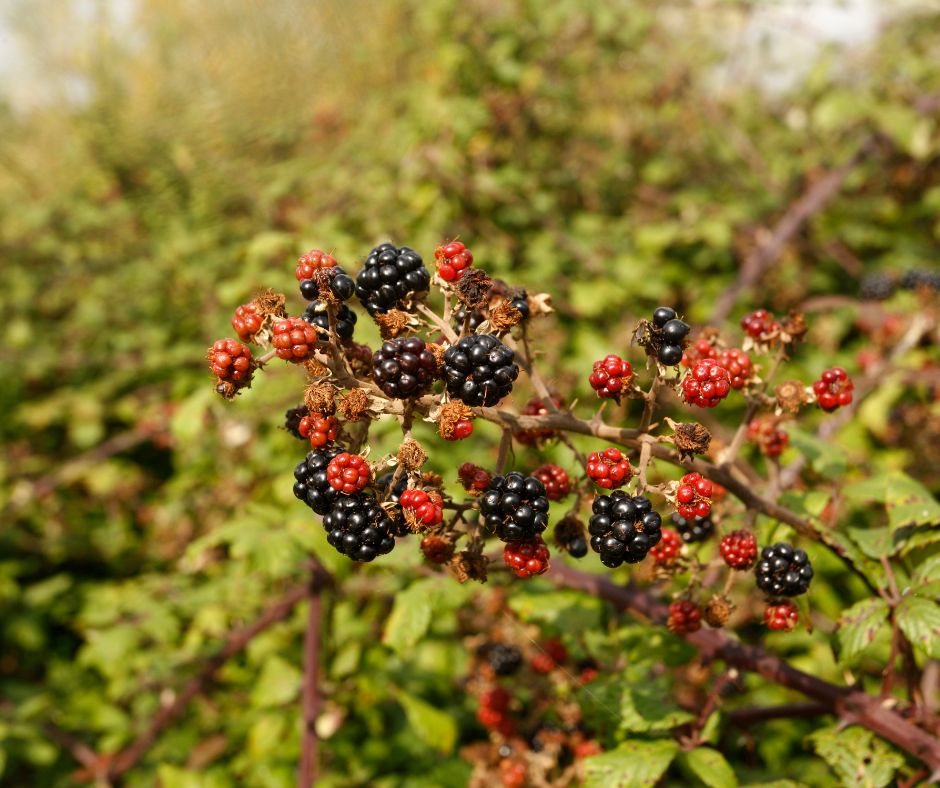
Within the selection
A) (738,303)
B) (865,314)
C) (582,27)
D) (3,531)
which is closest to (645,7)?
(582,27)

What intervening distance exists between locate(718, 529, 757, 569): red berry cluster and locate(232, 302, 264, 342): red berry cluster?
135cm

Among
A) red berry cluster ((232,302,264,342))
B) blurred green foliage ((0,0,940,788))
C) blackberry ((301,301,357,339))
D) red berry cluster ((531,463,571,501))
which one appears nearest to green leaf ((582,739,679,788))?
blurred green foliage ((0,0,940,788))

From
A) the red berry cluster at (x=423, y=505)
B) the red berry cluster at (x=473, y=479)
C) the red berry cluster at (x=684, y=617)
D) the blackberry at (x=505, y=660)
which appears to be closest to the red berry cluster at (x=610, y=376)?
the red berry cluster at (x=473, y=479)

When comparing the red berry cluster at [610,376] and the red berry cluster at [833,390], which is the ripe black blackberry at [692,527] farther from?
the red berry cluster at [610,376]

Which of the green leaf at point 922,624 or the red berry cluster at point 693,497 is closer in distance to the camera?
the red berry cluster at point 693,497

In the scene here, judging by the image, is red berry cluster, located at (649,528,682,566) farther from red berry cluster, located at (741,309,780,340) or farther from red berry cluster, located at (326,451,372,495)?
red berry cluster, located at (326,451,372,495)

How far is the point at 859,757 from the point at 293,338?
6.27 feet

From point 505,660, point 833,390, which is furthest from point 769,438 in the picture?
point 505,660

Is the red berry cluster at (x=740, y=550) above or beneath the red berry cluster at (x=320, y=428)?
beneath

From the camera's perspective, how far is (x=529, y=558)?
1.66 metres

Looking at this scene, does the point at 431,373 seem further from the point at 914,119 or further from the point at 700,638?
the point at 914,119

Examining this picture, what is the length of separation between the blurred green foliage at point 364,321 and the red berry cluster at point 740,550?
18.3 inches

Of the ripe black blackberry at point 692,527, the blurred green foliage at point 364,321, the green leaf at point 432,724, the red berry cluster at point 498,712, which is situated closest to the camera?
the ripe black blackberry at point 692,527

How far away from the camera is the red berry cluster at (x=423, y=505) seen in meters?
1.59
